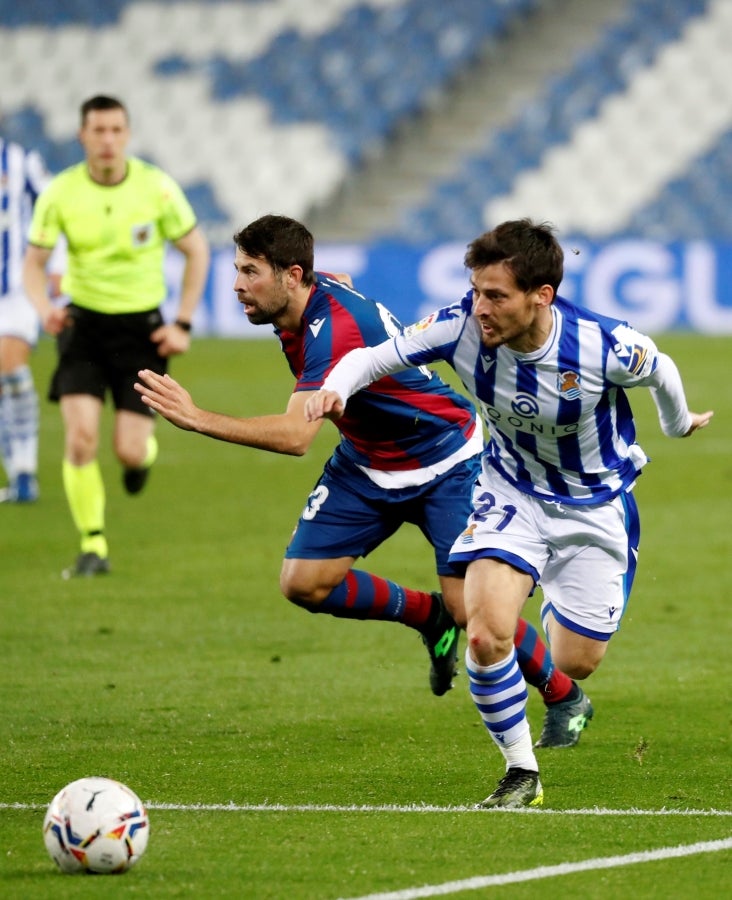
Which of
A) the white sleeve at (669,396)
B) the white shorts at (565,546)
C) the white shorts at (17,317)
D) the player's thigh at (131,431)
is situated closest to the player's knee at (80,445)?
the player's thigh at (131,431)

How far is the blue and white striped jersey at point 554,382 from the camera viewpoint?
5.23 m

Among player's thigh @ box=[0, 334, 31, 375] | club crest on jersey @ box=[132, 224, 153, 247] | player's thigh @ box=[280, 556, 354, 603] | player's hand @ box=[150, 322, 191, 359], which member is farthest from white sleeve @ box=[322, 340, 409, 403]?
player's thigh @ box=[0, 334, 31, 375]

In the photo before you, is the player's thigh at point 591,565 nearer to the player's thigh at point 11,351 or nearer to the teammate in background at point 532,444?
the teammate in background at point 532,444

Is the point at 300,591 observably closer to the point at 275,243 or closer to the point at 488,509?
the point at 488,509

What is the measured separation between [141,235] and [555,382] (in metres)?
4.89

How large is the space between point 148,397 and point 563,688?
1789mm

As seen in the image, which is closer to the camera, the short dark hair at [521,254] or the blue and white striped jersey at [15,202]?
the short dark hair at [521,254]

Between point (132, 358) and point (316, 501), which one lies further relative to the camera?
point (132, 358)

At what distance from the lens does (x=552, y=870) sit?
427 centimetres

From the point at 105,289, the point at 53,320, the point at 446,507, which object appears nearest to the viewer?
the point at 446,507

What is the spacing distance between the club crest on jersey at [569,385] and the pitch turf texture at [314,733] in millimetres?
1146

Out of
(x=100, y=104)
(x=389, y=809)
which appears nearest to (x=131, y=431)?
(x=100, y=104)

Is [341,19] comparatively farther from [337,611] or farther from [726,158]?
[337,611]

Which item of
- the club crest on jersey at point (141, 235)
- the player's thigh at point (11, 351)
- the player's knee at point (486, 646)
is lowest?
the player's knee at point (486, 646)
